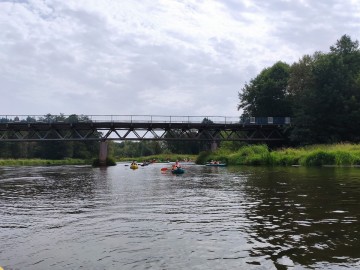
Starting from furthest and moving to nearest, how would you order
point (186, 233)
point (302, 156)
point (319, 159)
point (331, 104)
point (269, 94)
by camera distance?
point (269, 94) → point (331, 104) → point (302, 156) → point (319, 159) → point (186, 233)

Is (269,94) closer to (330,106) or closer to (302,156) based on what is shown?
(330,106)

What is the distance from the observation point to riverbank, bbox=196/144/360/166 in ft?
133

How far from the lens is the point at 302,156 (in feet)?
149

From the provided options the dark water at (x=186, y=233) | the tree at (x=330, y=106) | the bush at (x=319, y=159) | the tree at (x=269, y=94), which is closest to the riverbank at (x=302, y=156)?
the bush at (x=319, y=159)

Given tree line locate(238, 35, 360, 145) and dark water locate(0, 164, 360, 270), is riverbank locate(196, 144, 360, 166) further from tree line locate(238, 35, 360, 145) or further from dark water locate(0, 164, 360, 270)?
dark water locate(0, 164, 360, 270)

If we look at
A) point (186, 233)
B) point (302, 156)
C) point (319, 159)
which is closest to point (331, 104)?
point (302, 156)

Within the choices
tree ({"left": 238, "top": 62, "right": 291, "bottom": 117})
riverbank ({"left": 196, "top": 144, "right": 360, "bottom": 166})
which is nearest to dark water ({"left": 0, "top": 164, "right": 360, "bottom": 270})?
riverbank ({"left": 196, "top": 144, "right": 360, "bottom": 166})

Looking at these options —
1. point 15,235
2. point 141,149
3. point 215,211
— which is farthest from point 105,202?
point 141,149

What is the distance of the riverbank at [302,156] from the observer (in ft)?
133

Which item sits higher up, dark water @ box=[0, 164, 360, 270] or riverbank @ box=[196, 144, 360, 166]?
riverbank @ box=[196, 144, 360, 166]

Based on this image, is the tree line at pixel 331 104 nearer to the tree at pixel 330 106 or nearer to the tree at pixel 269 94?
the tree at pixel 330 106

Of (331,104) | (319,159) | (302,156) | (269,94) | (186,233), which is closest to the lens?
(186,233)

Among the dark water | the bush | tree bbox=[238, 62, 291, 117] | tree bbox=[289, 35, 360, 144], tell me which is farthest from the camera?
tree bbox=[238, 62, 291, 117]

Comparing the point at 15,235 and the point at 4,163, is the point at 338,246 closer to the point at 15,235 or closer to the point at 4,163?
the point at 15,235
